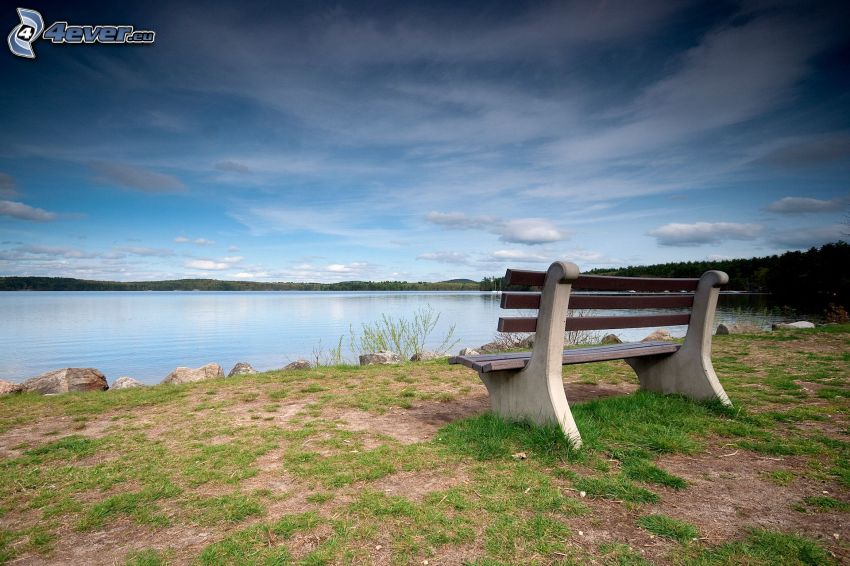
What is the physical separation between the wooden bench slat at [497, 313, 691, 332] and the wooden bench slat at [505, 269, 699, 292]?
318 mm

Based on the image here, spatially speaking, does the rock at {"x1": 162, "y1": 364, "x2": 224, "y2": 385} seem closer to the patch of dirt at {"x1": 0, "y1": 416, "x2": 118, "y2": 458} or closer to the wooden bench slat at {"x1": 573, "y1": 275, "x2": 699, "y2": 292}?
the patch of dirt at {"x1": 0, "y1": 416, "x2": 118, "y2": 458}

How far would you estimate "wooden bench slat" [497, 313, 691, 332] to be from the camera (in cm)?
392

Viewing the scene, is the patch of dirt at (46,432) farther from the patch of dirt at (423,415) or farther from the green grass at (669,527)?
the green grass at (669,527)

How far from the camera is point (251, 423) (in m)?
5.22

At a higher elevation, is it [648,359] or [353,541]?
[648,359]

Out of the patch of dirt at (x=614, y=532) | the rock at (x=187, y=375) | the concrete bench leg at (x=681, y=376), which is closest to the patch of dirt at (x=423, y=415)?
the concrete bench leg at (x=681, y=376)

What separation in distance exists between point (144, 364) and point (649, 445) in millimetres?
17073

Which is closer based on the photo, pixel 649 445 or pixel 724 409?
pixel 649 445

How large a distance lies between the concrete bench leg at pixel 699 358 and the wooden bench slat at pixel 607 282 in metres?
0.26

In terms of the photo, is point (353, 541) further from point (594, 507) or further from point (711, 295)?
point (711, 295)

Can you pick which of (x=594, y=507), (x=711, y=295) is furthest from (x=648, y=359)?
(x=594, y=507)

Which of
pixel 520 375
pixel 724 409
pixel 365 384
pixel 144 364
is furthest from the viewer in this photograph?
pixel 144 364

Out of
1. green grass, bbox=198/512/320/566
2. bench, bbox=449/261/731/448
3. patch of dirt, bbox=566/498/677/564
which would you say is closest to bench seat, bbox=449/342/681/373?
bench, bbox=449/261/731/448

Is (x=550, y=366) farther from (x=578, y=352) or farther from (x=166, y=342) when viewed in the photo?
(x=166, y=342)
